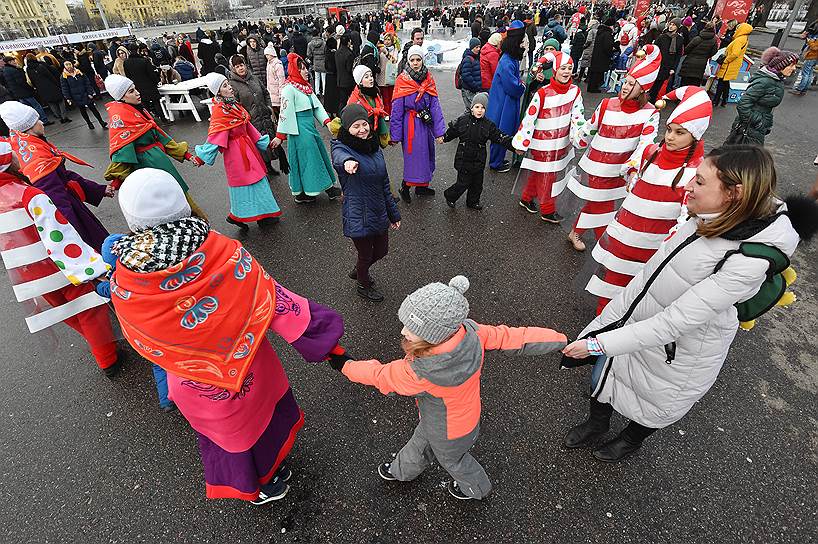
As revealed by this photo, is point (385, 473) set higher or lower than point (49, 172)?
lower

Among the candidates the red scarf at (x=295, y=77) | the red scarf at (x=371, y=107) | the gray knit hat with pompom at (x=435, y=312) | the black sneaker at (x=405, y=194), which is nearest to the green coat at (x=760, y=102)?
the black sneaker at (x=405, y=194)

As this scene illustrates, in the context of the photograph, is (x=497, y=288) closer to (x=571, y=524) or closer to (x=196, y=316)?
(x=571, y=524)

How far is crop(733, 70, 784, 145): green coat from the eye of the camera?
190 inches

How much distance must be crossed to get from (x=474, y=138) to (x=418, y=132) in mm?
871

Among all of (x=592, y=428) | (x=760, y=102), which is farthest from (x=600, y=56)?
(x=592, y=428)

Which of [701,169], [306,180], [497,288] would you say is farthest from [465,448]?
[306,180]

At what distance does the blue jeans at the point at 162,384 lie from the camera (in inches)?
102

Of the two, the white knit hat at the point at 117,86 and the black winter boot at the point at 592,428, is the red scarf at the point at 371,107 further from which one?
the black winter boot at the point at 592,428

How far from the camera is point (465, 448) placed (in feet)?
6.30

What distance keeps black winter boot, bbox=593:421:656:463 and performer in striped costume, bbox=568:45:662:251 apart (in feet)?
7.63

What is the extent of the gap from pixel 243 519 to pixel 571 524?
1829mm

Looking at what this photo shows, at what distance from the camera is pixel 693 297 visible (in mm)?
1598

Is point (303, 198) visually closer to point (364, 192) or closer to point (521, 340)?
point (364, 192)

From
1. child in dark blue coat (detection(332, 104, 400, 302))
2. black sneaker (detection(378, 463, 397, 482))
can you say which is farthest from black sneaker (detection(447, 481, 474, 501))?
child in dark blue coat (detection(332, 104, 400, 302))
